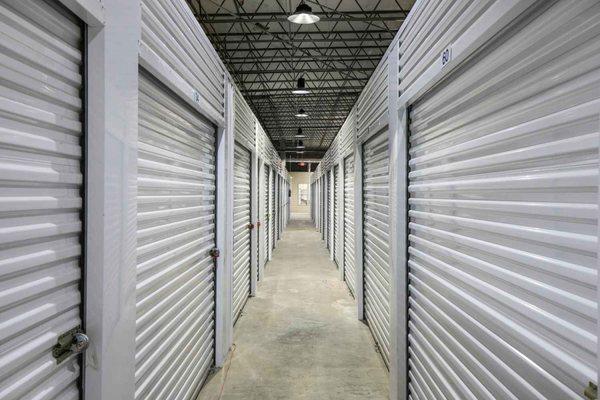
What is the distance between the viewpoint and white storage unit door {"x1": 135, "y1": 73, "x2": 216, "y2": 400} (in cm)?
201

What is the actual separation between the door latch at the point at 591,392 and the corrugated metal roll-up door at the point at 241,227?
3877 millimetres

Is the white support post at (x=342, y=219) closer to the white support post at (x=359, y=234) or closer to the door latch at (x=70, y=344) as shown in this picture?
the white support post at (x=359, y=234)

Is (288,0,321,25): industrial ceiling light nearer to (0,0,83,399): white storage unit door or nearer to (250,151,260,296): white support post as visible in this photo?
(250,151,260,296): white support post

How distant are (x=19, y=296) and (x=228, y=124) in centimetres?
280

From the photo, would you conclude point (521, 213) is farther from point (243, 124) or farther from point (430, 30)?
point (243, 124)

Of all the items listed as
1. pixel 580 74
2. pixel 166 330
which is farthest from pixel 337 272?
pixel 580 74

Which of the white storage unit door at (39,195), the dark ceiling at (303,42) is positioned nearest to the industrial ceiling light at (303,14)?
the dark ceiling at (303,42)

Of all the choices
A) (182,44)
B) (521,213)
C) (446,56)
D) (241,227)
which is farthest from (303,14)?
(521,213)

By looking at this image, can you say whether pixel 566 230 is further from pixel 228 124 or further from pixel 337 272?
pixel 337 272

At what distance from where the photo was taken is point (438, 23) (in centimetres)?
208

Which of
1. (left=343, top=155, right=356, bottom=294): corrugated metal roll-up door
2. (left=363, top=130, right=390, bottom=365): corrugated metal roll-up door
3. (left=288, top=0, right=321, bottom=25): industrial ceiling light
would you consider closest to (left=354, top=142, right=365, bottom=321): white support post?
(left=363, top=130, right=390, bottom=365): corrugated metal roll-up door

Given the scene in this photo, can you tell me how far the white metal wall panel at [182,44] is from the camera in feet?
6.39

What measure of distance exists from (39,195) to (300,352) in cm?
333

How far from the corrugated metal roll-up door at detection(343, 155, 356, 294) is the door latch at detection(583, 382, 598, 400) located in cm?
483
